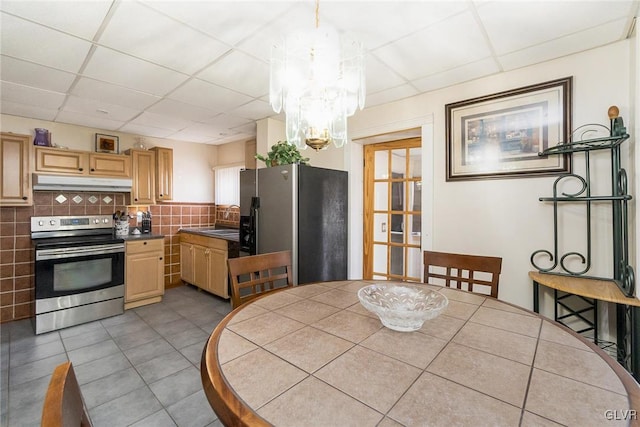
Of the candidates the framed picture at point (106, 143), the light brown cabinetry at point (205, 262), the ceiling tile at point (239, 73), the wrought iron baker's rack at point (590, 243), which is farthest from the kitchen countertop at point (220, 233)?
the wrought iron baker's rack at point (590, 243)

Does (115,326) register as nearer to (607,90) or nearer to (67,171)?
(67,171)

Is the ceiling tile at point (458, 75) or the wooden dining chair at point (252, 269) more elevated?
the ceiling tile at point (458, 75)

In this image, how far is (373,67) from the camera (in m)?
2.20

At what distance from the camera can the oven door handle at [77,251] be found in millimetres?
2854

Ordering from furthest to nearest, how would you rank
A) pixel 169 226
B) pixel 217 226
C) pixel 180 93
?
pixel 217 226, pixel 169 226, pixel 180 93

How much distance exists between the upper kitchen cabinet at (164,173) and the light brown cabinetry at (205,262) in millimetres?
683

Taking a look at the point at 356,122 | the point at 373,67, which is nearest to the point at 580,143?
the point at 373,67

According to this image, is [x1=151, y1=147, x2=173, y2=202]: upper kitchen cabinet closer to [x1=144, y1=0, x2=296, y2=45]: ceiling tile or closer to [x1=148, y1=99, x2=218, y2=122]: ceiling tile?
[x1=148, y1=99, x2=218, y2=122]: ceiling tile

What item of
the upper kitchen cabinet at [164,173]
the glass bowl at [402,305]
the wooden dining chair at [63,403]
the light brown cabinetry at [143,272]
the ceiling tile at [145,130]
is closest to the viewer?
the wooden dining chair at [63,403]

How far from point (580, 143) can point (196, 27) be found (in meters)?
2.53

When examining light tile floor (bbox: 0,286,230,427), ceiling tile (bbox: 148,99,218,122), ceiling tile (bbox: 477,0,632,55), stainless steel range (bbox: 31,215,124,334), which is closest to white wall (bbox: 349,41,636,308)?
ceiling tile (bbox: 477,0,632,55)

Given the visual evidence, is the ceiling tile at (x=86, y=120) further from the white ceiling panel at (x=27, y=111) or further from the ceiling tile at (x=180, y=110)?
the ceiling tile at (x=180, y=110)

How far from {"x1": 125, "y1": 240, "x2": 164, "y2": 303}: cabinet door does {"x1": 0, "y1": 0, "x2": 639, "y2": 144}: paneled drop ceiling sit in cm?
176

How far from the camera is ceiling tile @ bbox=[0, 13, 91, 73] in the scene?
169 cm
